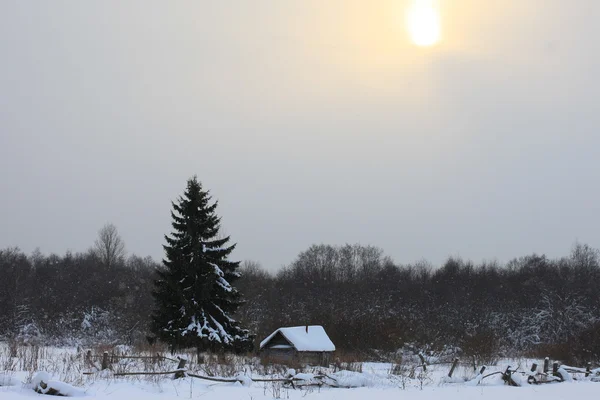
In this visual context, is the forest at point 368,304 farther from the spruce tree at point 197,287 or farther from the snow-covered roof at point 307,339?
the spruce tree at point 197,287

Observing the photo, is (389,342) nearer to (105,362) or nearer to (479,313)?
(479,313)

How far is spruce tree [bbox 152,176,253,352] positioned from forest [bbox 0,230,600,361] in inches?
774

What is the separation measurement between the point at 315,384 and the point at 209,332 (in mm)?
15465

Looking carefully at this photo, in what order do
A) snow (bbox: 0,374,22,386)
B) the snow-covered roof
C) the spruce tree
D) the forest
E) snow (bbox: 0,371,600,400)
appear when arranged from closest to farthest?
snow (bbox: 0,374,22,386)
snow (bbox: 0,371,600,400)
the spruce tree
the snow-covered roof
the forest

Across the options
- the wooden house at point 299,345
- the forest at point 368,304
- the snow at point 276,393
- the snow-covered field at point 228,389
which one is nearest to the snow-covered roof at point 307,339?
the wooden house at point 299,345

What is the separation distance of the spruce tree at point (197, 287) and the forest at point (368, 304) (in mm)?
19667

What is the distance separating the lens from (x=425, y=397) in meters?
15.3

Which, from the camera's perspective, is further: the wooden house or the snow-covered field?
the wooden house

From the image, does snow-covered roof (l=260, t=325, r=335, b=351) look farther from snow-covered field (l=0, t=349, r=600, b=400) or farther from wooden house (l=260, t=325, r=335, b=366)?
snow-covered field (l=0, t=349, r=600, b=400)

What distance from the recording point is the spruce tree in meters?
30.9

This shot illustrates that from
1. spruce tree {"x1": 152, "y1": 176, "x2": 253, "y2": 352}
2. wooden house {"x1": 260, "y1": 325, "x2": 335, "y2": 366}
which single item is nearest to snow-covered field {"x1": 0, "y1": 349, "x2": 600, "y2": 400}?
spruce tree {"x1": 152, "y1": 176, "x2": 253, "y2": 352}

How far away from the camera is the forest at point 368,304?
174ft

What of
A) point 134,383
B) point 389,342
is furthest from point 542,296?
point 134,383

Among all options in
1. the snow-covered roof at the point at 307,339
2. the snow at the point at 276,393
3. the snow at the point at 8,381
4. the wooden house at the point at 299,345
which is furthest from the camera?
the snow-covered roof at the point at 307,339
